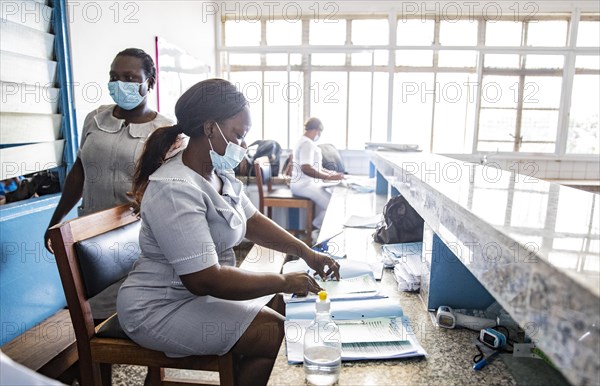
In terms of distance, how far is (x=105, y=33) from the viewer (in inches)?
100

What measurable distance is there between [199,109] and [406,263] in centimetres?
84

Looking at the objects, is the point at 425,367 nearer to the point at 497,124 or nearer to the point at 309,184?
the point at 309,184

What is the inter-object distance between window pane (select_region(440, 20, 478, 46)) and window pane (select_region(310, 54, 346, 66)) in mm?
1202

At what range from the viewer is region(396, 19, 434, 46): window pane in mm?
4930

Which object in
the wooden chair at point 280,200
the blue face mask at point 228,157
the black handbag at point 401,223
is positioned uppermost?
the blue face mask at point 228,157

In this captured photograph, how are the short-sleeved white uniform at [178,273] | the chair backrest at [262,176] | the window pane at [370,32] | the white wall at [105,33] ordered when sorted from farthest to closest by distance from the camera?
the window pane at [370,32] < the chair backrest at [262,176] < the white wall at [105,33] < the short-sleeved white uniform at [178,273]

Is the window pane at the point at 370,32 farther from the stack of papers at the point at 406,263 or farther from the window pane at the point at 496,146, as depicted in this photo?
the stack of papers at the point at 406,263

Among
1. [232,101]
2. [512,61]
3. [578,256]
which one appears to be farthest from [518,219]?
[512,61]

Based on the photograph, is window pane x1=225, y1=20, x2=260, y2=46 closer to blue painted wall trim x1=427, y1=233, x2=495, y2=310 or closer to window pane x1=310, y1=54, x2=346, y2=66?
window pane x1=310, y1=54, x2=346, y2=66

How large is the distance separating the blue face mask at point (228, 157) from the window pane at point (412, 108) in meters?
4.10

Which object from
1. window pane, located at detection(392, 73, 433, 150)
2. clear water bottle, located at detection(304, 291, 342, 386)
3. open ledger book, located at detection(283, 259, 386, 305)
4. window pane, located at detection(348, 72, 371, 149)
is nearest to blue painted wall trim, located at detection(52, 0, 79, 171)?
open ledger book, located at detection(283, 259, 386, 305)

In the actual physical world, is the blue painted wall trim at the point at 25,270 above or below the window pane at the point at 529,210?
below

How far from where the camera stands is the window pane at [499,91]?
4.92m

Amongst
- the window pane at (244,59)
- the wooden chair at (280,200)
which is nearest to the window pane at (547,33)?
the window pane at (244,59)
